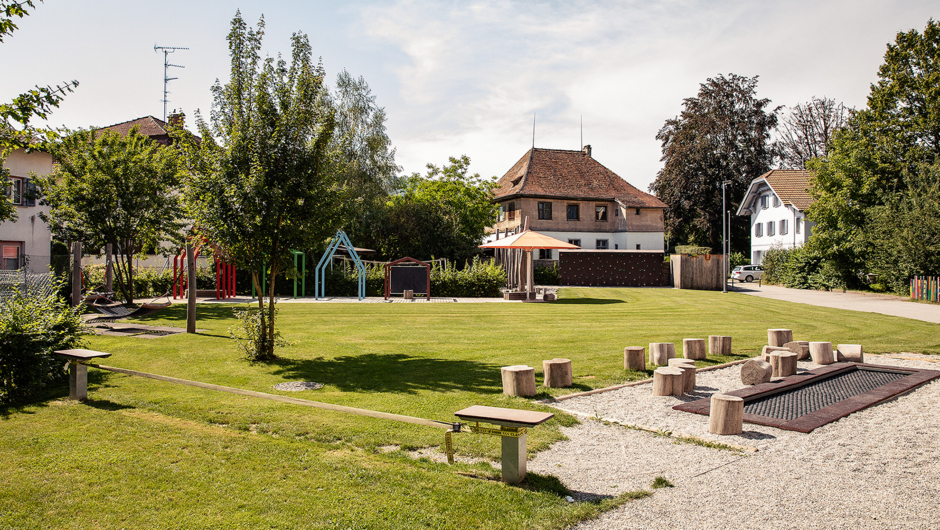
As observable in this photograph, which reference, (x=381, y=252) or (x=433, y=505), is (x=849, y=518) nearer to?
(x=433, y=505)

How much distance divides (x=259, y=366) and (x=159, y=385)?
2045 millimetres

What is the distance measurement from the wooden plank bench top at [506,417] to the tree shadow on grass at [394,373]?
10.2ft

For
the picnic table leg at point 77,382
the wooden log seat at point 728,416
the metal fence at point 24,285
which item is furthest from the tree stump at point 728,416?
the metal fence at point 24,285

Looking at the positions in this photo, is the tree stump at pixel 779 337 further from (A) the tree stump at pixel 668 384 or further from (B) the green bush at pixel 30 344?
(B) the green bush at pixel 30 344

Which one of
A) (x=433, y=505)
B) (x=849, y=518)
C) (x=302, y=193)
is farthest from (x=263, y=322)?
(x=849, y=518)

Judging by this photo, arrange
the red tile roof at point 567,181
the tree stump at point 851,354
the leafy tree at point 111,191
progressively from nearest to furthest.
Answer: the tree stump at point 851,354, the leafy tree at point 111,191, the red tile roof at point 567,181

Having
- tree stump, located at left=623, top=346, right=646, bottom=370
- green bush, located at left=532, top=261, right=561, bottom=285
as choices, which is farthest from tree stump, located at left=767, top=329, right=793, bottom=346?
green bush, located at left=532, top=261, right=561, bottom=285

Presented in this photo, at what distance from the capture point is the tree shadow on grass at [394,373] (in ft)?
28.6

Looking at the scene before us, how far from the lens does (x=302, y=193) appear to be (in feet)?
35.0

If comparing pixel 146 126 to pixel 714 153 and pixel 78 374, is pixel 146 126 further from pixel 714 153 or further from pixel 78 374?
pixel 714 153

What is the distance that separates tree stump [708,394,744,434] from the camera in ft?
21.4

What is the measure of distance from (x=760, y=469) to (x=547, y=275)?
34551mm

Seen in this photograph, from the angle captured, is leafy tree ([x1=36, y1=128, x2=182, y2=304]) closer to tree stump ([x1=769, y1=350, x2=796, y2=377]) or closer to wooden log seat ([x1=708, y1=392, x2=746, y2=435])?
tree stump ([x1=769, y1=350, x2=796, y2=377])

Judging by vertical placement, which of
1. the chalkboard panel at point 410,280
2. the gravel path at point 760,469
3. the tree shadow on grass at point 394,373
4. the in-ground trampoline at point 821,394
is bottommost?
the gravel path at point 760,469
